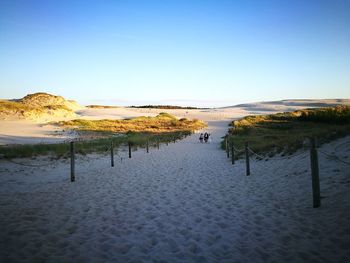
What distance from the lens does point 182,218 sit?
223 inches

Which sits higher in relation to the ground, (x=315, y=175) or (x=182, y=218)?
(x=315, y=175)

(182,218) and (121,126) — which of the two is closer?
(182,218)

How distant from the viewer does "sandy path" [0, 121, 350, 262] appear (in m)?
4.08

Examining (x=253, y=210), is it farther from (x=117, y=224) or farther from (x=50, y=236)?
(x=50, y=236)

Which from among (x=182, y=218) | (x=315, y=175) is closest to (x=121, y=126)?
(x=182, y=218)

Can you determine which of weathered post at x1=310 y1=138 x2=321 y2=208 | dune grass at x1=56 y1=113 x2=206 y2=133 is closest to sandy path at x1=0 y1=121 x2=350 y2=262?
weathered post at x1=310 y1=138 x2=321 y2=208

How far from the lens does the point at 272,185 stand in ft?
26.8

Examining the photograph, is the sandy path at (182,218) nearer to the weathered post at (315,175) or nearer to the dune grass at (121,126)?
the weathered post at (315,175)

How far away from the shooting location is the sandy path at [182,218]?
4078 mm

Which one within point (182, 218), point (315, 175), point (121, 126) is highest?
point (121, 126)

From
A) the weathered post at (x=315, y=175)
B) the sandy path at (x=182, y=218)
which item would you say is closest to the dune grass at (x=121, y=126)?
the sandy path at (x=182, y=218)

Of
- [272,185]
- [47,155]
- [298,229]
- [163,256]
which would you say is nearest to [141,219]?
[163,256]

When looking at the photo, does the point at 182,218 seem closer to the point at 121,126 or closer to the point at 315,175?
the point at 315,175

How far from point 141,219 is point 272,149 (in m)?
9.81
